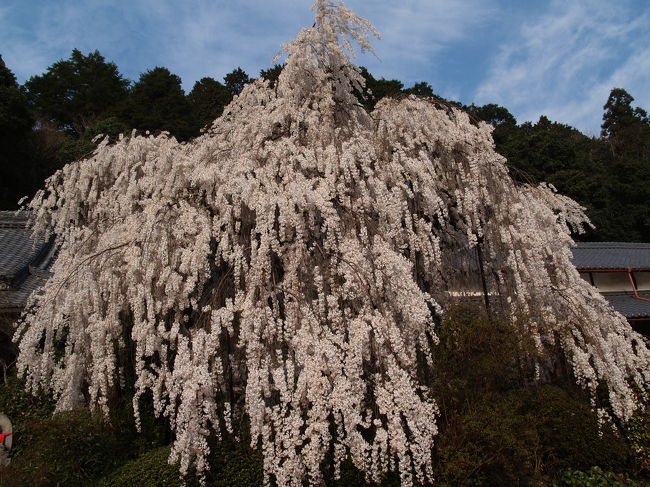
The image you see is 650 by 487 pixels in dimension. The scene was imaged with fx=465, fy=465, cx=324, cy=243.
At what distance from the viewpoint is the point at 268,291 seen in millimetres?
4746

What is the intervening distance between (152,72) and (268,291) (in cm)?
2612

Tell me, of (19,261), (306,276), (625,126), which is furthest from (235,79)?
(625,126)

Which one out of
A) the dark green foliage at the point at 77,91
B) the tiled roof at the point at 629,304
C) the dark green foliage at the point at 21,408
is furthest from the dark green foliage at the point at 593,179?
the dark green foliage at the point at 77,91

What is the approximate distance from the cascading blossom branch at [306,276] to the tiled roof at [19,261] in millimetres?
2156

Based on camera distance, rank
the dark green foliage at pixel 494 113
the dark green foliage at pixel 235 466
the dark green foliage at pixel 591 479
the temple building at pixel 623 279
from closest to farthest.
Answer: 1. the dark green foliage at pixel 235 466
2. the dark green foliage at pixel 591 479
3. the temple building at pixel 623 279
4. the dark green foliage at pixel 494 113

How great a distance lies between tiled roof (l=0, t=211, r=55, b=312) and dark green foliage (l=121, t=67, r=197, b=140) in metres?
12.5

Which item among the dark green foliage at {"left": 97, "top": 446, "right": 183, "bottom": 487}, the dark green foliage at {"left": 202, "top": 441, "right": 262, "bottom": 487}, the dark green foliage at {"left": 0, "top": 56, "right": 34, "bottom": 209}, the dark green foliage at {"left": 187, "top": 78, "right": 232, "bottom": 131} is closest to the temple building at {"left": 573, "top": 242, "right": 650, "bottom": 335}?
the dark green foliage at {"left": 202, "top": 441, "right": 262, "bottom": 487}

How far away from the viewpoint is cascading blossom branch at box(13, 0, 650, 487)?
13.9 ft

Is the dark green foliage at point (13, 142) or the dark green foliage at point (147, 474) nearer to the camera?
the dark green foliage at point (147, 474)

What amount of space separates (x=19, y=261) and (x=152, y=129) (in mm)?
15699

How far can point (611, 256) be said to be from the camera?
1439 centimetres

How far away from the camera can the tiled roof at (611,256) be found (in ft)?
42.8

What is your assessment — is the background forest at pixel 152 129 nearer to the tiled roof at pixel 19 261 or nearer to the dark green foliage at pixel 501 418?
the tiled roof at pixel 19 261

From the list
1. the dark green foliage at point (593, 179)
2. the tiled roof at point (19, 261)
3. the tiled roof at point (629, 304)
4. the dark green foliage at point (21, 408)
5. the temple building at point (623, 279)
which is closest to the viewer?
the dark green foliage at point (21, 408)
